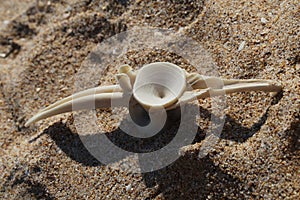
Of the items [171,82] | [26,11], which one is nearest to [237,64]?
[171,82]

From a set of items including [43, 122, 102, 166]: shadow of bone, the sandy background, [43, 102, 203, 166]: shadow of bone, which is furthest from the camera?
[43, 122, 102, 166]: shadow of bone

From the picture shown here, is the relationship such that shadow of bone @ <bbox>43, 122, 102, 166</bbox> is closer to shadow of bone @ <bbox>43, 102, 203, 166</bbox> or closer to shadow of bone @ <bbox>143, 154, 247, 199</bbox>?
shadow of bone @ <bbox>43, 102, 203, 166</bbox>

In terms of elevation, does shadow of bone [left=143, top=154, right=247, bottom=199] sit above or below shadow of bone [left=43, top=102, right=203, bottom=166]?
below

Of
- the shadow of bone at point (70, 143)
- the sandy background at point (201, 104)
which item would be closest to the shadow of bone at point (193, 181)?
the sandy background at point (201, 104)

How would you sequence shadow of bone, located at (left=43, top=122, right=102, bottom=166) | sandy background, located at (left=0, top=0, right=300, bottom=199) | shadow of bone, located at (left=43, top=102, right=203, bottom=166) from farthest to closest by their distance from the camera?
shadow of bone, located at (left=43, top=122, right=102, bottom=166), shadow of bone, located at (left=43, top=102, right=203, bottom=166), sandy background, located at (left=0, top=0, right=300, bottom=199)

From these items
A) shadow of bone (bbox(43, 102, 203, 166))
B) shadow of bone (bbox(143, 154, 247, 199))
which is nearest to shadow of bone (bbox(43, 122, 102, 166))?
shadow of bone (bbox(43, 102, 203, 166))

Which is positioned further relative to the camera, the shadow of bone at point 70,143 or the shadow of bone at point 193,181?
the shadow of bone at point 70,143

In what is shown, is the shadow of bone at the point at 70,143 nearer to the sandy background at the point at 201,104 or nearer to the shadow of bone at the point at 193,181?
the sandy background at the point at 201,104

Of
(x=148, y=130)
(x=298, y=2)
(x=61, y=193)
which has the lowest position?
(x=61, y=193)

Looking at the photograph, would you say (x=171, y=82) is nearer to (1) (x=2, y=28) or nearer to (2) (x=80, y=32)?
(2) (x=80, y=32)
